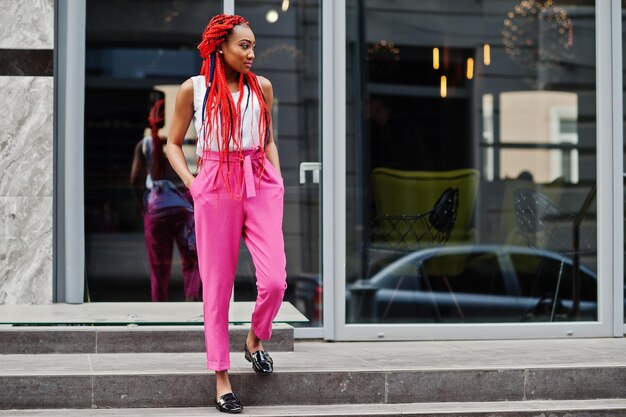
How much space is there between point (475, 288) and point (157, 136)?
105 inches

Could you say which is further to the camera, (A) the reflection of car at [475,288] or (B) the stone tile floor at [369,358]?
(A) the reflection of car at [475,288]

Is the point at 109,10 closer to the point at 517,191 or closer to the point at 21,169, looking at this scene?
the point at 21,169

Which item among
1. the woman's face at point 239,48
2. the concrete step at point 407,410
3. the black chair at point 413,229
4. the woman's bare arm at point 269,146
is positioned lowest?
the concrete step at point 407,410

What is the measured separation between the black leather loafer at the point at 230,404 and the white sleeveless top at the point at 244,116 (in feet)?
3.84

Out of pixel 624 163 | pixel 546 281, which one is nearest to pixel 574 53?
pixel 624 163

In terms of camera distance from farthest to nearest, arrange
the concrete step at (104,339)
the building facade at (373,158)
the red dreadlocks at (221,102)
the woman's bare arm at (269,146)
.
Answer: the building facade at (373,158) → the concrete step at (104,339) → the woman's bare arm at (269,146) → the red dreadlocks at (221,102)

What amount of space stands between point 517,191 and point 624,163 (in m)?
1.04

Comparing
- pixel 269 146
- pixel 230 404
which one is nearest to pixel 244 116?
pixel 269 146

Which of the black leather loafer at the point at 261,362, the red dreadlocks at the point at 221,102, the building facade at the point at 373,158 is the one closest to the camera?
the red dreadlocks at the point at 221,102

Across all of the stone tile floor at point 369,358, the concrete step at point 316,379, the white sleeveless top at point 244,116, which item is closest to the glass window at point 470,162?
the stone tile floor at point 369,358

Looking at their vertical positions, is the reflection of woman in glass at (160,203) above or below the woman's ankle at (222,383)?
above

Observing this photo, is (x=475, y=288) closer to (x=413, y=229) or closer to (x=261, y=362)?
(x=413, y=229)

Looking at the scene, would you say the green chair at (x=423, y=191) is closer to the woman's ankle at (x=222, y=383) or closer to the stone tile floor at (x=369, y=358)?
the stone tile floor at (x=369, y=358)

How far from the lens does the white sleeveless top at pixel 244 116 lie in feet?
16.9
